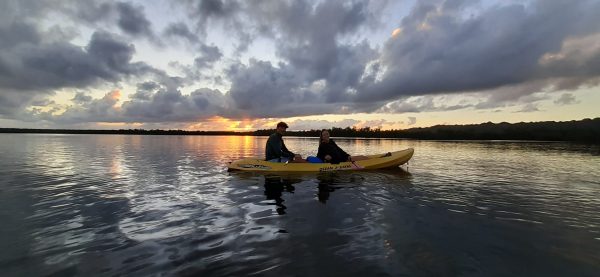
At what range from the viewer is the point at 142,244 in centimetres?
672

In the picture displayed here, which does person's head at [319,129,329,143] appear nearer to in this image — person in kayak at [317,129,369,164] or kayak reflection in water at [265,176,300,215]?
person in kayak at [317,129,369,164]

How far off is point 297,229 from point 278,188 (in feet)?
18.9

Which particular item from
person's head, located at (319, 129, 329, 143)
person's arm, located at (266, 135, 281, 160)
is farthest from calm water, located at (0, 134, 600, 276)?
person's arm, located at (266, 135, 281, 160)

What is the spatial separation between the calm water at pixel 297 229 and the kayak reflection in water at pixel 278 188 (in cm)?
5

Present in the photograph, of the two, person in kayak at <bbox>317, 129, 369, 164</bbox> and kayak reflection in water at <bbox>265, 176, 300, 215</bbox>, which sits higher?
person in kayak at <bbox>317, 129, 369, 164</bbox>

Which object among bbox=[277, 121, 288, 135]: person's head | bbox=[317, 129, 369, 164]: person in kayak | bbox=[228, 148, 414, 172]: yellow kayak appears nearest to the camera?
bbox=[277, 121, 288, 135]: person's head

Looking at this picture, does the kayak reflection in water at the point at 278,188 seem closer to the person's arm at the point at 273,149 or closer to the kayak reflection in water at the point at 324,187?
the kayak reflection in water at the point at 324,187

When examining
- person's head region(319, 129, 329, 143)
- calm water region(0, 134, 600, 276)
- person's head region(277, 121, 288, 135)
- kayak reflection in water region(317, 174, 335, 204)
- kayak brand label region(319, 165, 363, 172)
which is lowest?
calm water region(0, 134, 600, 276)

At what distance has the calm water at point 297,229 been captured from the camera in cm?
573

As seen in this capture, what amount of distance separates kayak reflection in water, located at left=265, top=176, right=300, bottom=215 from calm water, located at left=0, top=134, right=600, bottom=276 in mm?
46

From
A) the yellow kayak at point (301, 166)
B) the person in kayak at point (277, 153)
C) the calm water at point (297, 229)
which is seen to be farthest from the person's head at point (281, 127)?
the calm water at point (297, 229)

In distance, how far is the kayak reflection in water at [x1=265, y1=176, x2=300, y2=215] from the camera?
1038cm

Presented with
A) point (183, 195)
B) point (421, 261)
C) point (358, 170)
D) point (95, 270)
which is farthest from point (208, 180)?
point (421, 261)

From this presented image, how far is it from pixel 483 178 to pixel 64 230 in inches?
717
